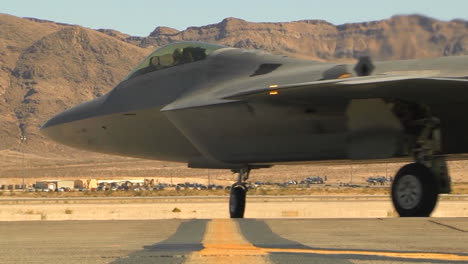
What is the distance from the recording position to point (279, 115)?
1495 centimetres

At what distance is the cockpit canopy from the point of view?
18.6m

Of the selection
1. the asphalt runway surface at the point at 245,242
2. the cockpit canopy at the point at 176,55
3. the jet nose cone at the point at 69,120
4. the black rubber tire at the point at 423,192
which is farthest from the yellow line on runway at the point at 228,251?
the jet nose cone at the point at 69,120

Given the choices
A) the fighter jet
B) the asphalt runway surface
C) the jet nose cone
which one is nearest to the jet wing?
the fighter jet

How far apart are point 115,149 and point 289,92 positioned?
7815 millimetres

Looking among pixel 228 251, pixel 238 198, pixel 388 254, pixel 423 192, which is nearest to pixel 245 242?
pixel 228 251

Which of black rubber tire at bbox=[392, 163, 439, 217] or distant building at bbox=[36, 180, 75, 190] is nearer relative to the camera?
black rubber tire at bbox=[392, 163, 439, 217]

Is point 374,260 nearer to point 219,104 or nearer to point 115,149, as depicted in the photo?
point 219,104

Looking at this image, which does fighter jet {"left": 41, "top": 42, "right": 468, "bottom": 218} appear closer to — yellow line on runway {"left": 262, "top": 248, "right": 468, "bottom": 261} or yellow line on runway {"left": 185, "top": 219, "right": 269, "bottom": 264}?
yellow line on runway {"left": 185, "top": 219, "right": 269, "bottom": 264}

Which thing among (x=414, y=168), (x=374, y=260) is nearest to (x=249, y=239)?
(x=374, y=260)

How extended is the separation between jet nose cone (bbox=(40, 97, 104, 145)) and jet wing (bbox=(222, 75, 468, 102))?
773 centimetres

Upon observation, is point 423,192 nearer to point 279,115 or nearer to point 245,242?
point 279,115

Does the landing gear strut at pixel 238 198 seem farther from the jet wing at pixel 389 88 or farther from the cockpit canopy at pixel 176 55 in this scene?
the jet wing at pixel 389 88

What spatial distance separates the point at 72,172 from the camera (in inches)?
6339

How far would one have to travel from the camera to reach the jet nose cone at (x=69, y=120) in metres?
20.2
